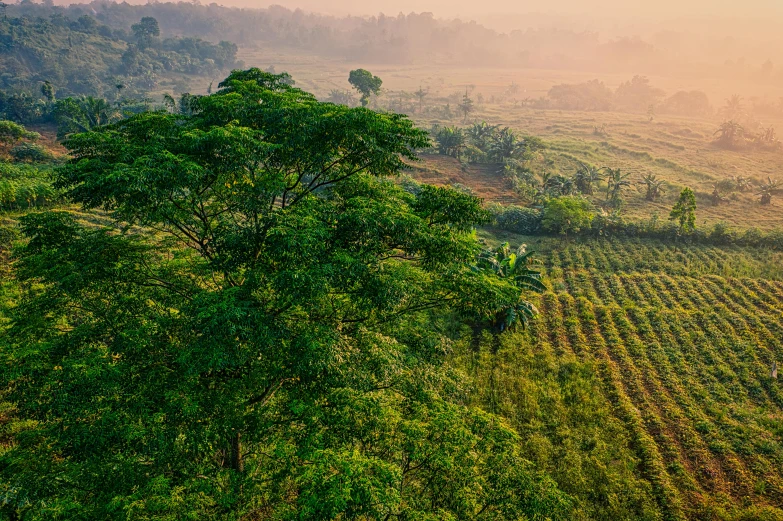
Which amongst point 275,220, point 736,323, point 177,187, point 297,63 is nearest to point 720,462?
point 736,323

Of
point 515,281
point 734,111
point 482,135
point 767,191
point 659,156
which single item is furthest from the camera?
point 734,111

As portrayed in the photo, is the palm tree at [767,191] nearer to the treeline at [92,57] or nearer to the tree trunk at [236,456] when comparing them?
the tree trunk at [236,456]

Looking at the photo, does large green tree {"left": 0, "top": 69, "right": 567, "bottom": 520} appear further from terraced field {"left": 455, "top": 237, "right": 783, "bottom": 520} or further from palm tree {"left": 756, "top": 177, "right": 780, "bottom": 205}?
palm tree {"left": 756, "top": 177, "right": 780, "bottom": 205}

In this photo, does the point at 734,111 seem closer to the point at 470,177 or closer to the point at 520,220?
the point at 470,177

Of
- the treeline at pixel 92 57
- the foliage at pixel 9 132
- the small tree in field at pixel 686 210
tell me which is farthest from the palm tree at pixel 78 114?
the small tree in field at pixel 686 210

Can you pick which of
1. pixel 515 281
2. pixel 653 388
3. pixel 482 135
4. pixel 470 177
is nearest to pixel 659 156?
pixel 482 135

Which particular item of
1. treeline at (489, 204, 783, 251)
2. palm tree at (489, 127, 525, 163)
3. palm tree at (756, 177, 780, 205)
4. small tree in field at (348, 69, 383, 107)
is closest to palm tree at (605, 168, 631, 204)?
treeline at (489, 204, 783, 251)

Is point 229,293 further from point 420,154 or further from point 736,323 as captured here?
point 420,154
